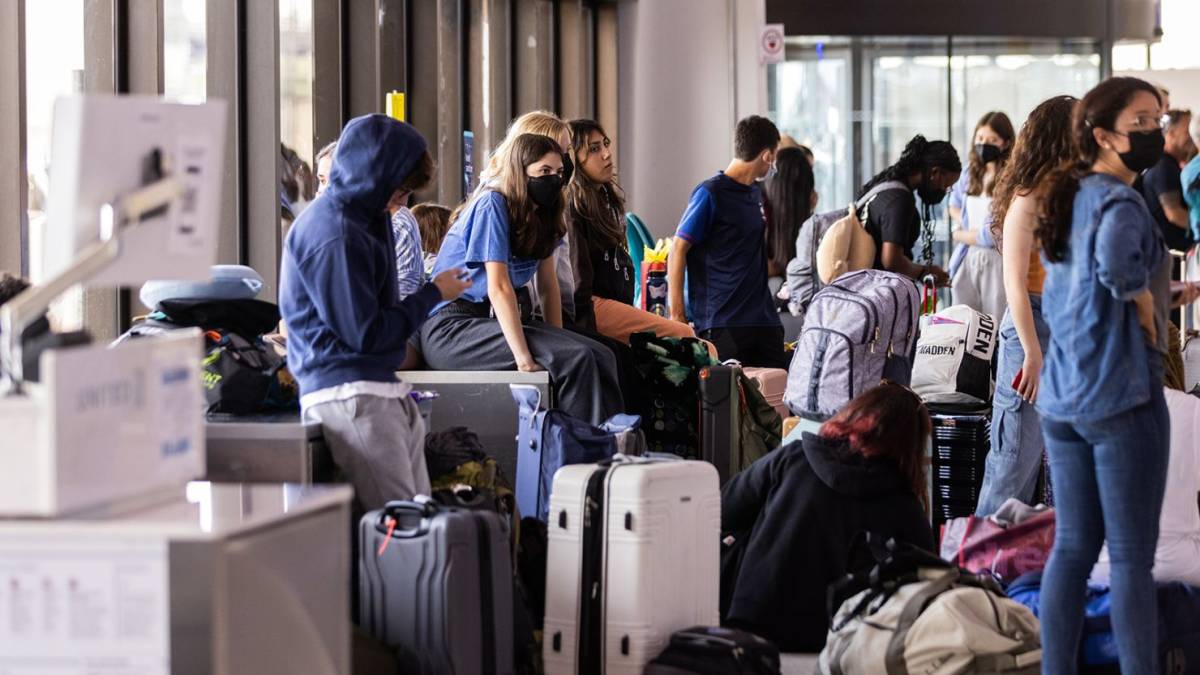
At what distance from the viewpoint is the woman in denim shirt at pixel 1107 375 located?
3.86 meters

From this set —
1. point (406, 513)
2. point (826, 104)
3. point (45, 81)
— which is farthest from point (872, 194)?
point (826, 104)

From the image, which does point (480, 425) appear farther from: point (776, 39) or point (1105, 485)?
point (776, 39)

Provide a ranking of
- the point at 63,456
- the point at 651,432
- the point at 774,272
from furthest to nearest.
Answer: the point at 774,272, the point at 651,432, the point at 63,456

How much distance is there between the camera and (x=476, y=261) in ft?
18.9

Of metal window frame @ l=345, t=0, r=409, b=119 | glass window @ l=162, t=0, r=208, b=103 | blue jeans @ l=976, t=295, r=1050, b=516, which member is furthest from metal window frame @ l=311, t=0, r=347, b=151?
blue jeans @ l=976, t=295, r=1050, b=516

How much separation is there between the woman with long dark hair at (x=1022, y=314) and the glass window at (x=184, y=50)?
147 inches

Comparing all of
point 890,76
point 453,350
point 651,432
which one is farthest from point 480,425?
point 890,76

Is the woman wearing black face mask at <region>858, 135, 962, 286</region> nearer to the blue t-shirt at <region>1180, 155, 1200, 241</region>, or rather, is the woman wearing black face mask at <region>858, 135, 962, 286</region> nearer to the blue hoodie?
the blue t-shirt at <region>1180, 155, 1200, 241</region>

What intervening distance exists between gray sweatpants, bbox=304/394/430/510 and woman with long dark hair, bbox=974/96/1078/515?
6.05 ft

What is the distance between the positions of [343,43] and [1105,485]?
7.06 meters

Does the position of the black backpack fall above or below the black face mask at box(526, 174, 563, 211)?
below

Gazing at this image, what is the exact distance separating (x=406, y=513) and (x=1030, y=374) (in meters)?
2.09

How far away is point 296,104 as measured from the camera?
29.8 feet

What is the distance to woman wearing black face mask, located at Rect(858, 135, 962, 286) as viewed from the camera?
7.44 m
